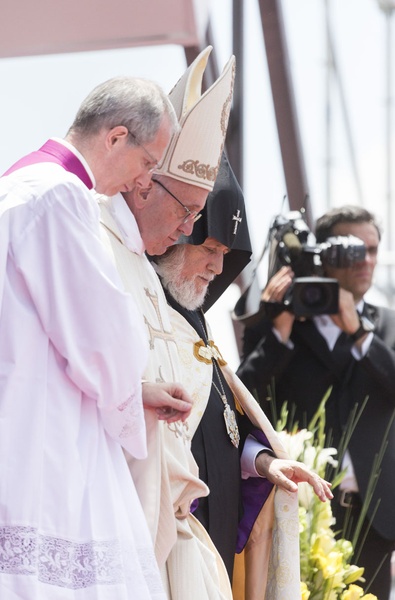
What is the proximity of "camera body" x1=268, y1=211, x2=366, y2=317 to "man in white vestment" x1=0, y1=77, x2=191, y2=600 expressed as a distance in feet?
8.10

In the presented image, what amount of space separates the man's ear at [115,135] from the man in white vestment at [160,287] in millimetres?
466

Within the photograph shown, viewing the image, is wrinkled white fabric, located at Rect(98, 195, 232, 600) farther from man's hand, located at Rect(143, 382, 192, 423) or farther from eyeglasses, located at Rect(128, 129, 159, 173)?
eyeglasses, located at Rect(128, 129, 159, 173)

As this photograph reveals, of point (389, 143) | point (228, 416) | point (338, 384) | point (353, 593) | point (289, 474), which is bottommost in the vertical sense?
point (389, 143)

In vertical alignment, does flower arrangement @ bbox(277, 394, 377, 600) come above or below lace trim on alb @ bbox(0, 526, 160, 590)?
below

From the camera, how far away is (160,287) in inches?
165

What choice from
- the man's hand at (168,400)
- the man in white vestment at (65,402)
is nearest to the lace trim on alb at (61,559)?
the man in white vestment at (65,402)

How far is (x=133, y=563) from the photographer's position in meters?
3.24

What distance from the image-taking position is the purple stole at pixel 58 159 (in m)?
→ 3.43

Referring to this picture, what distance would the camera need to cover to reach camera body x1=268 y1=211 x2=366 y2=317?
18.9ft

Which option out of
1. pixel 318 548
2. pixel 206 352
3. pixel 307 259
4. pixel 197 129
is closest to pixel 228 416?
pixel 206 352

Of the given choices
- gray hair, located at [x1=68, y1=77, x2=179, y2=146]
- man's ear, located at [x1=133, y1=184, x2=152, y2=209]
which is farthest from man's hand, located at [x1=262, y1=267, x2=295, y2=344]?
gray hair, located at [x1=68, y1=77, x2=179, y2=146]

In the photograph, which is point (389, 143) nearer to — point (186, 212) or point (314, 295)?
point (314, 295)

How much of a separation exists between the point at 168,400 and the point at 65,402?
324 millimetres

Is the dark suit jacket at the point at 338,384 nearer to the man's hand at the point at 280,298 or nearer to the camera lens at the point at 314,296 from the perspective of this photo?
the man's hand at the point at 280,298
